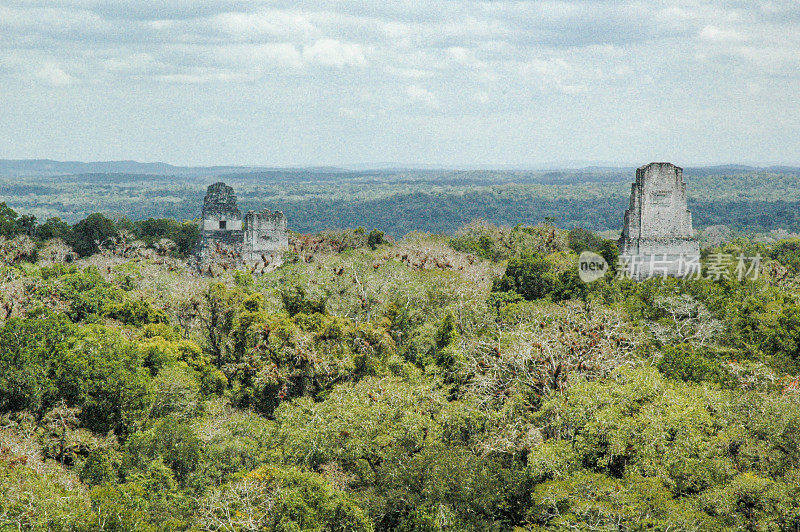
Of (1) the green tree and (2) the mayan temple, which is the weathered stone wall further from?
(2) the mayan temple

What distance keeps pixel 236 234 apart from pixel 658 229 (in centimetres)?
2475

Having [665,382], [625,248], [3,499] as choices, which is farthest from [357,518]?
[625,248]

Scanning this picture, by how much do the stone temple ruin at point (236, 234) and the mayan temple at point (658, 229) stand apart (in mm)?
21090

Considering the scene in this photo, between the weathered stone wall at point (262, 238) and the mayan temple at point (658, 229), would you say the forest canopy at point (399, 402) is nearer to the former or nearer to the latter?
the mayan temple at point (658, 229)

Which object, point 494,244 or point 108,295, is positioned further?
point 494,244

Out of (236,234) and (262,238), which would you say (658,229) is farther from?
(236,234)

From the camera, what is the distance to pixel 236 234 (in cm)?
5284

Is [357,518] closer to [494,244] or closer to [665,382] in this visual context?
[665,382]

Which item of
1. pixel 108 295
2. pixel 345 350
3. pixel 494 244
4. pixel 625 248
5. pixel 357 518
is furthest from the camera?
pixel 494 244

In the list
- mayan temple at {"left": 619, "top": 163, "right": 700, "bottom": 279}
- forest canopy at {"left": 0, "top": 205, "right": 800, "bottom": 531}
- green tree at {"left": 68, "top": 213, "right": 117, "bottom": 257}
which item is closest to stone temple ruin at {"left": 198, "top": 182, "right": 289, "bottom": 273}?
green tree at {"left": 68, "top": 213, "right": 117, "bottom": 257}

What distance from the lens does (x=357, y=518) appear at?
1923 centimetres

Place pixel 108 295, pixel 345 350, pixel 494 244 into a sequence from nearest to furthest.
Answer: pixel 345 350 < pixel 108 295 < pixel 494 244

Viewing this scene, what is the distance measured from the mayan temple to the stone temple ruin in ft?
69.2

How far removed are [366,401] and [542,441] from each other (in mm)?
4947
